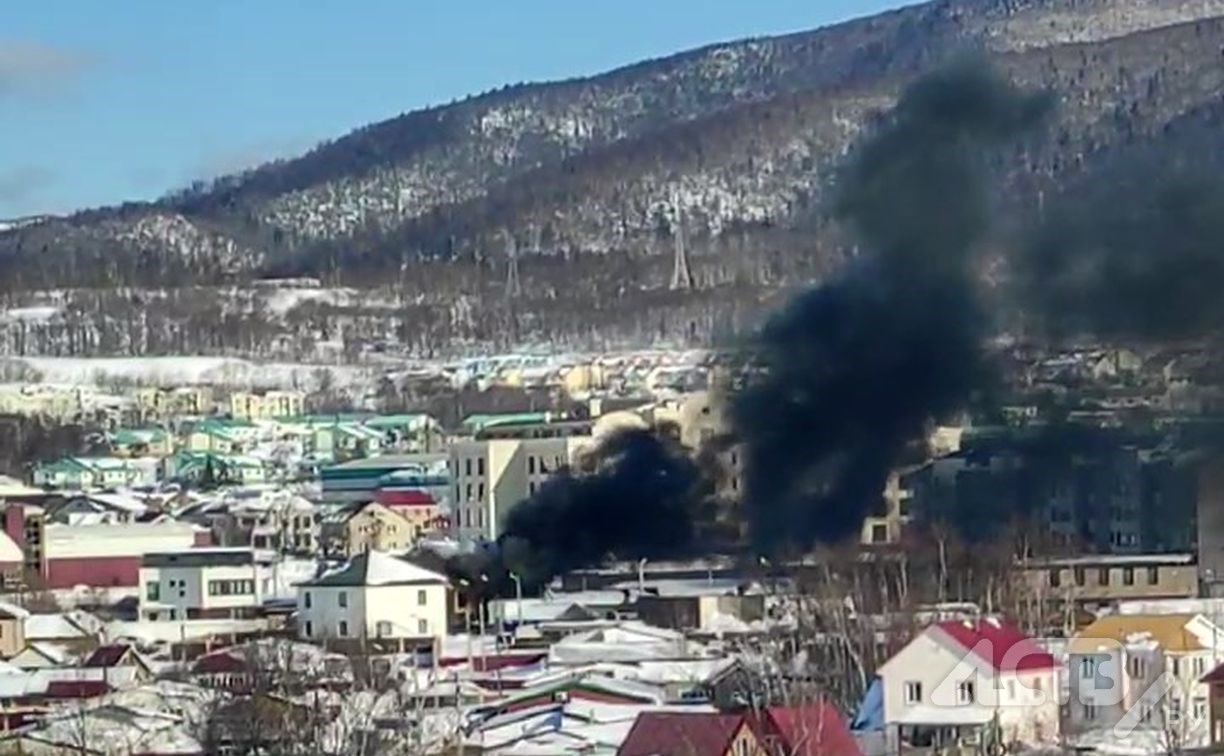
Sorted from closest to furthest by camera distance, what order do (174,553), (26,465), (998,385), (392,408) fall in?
(998,385)
(174,553)
(26,465)
(392,408)

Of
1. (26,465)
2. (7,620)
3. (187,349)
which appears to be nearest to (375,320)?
(187,349)

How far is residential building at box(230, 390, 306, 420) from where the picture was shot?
47.6 meters

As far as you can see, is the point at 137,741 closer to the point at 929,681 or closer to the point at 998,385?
the point at 929,681

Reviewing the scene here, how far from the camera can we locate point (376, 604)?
17.4 metres

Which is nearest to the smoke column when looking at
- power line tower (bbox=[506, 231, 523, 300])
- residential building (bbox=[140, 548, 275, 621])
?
residential building (bbox=[140, 548, 275, 621])

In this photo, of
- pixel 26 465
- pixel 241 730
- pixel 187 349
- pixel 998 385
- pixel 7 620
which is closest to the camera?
pixel 241 730

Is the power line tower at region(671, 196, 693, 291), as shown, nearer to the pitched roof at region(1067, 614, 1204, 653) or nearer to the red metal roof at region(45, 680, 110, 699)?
the red metal roof at region(45, 680, 110, 699)

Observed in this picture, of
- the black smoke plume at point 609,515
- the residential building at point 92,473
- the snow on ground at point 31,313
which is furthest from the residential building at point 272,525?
the snow on ground at point 31,313

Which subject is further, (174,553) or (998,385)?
(174,553)

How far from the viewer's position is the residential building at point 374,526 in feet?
83.7

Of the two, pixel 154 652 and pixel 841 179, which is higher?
pixel 841 179

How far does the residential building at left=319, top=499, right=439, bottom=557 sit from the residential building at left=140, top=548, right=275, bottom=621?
411 centimetres

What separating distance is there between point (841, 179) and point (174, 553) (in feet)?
21.4

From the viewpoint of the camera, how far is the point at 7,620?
58.3ft
